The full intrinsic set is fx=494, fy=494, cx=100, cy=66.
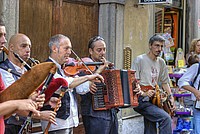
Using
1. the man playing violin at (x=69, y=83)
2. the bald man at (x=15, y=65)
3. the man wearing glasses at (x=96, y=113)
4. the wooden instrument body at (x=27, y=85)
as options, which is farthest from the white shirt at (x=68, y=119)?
the wooden instrument body at (x=27, y=85)

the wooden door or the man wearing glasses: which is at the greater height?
the wooden door

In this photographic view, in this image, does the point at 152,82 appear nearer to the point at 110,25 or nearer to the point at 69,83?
the point at 110,25

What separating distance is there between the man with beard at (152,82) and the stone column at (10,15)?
7.22 feet

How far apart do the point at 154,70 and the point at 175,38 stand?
4.52 m

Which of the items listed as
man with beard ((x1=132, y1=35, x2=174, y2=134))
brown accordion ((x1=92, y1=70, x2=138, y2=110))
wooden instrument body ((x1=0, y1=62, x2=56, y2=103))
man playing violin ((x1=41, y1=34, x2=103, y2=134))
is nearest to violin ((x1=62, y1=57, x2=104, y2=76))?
man playing violin ((x1=41, y1=34, x2=103, y2=134))

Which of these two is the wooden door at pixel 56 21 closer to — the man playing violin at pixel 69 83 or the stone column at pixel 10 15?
the stone column at pixel 10 15

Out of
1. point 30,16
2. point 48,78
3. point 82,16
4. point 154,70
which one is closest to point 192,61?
point 154,70

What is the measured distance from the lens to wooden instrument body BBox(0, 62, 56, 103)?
3.69 metres

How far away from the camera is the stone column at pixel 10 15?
657 centimetres

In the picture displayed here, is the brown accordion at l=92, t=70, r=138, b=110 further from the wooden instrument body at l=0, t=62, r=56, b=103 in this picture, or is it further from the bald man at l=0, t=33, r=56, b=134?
the wooden instrument body at l=0, t=62, r=56, b=103

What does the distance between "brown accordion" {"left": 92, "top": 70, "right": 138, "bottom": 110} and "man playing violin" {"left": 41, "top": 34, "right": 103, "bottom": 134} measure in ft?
1.98

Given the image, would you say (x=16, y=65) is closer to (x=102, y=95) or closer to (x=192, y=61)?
(x=102, y=95)

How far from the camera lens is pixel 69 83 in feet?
Result: 17.1

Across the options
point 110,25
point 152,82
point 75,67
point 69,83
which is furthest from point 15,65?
point 110,25
